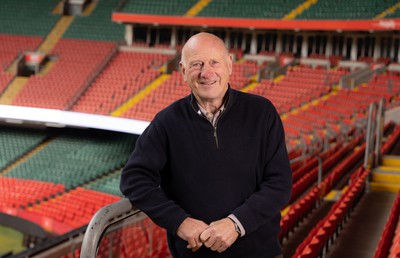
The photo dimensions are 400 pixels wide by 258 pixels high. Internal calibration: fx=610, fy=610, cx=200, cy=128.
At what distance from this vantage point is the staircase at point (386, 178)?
7352 millimetres

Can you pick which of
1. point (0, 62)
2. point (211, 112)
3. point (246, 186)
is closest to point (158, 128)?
point (211, 112)

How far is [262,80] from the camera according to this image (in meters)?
16.4

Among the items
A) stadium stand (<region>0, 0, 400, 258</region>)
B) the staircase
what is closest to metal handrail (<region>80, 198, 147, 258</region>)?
stadium stand (<region>0, 0, 400, 258</region>)

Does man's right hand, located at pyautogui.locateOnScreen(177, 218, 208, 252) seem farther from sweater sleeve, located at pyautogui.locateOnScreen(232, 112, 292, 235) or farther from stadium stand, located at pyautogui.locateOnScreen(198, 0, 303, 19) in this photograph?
stadium stand, located at pyautogui.locateOnScreen(198, 0, 303, 19)

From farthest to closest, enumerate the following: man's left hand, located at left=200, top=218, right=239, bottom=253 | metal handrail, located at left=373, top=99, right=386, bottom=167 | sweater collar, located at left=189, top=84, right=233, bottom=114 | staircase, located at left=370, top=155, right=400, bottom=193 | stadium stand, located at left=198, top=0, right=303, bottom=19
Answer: stadium stand, located at left=198, top=0, right=303, bottom=19
metal handrail, located at left=373, top=99, right=386, bottom=167
staircase, located at left=370, top=155, right=400, bottom=193
sweater collar, located at left=189, top=84, right=233, bottom=114
man's left hand, located at left=200, top=218, right=239, bottom=253

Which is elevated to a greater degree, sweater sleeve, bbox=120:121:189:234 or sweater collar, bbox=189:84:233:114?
sweater collar, bbox=189:84:233:114

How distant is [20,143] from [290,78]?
47.5 ft

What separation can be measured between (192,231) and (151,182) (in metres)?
0.18

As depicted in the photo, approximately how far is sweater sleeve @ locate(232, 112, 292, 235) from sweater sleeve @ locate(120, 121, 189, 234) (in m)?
0.18

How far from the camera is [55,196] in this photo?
304 inches

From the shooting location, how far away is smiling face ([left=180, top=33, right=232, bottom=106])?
1716 millimetres

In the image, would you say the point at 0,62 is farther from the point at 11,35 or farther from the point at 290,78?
the point at 290,78

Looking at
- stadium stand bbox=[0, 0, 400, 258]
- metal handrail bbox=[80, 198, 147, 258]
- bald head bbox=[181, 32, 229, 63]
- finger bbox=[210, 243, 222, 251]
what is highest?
bald head bbox=[181, 32, 229, 63]

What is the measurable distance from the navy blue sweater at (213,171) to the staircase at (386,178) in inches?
234
